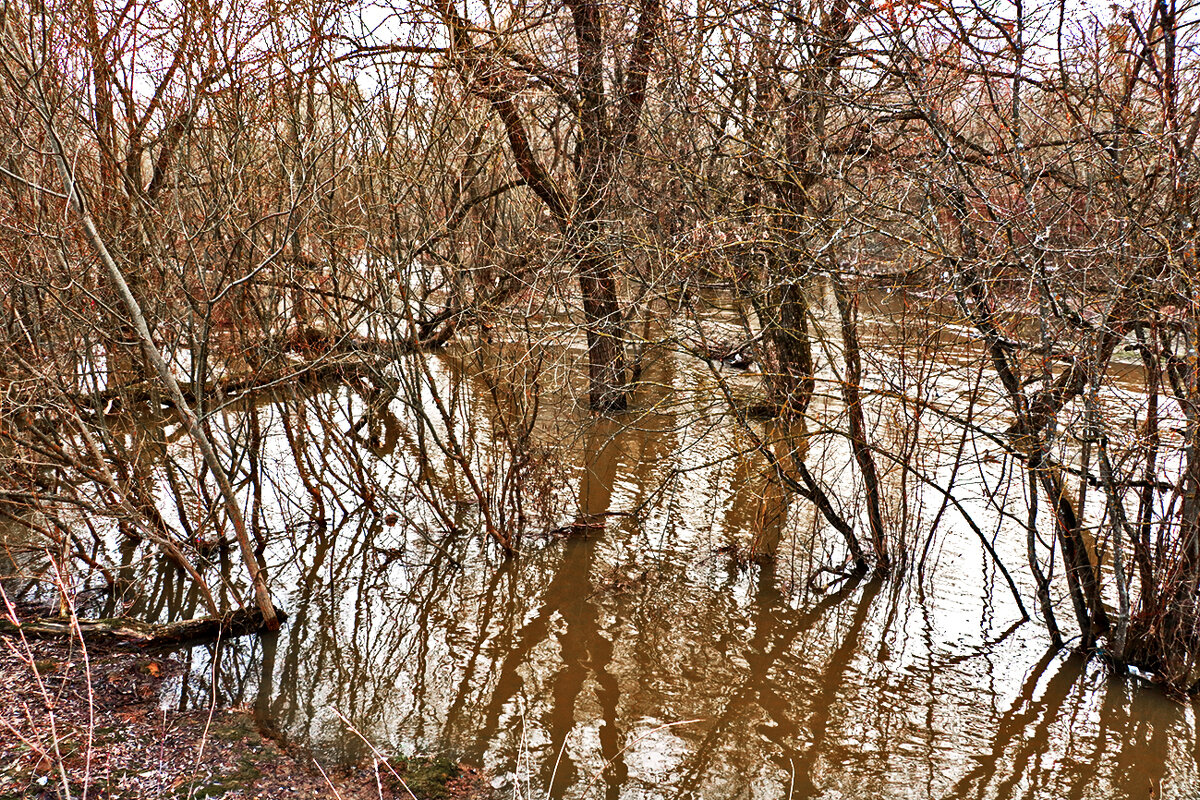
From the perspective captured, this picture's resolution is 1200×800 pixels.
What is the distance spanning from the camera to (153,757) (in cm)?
496

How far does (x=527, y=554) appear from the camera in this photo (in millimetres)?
8094

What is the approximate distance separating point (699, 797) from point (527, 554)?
11.4 feet

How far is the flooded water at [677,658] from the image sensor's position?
5.25m

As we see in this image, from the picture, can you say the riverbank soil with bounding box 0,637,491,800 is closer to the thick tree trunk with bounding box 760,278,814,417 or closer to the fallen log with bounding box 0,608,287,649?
the fallen log with bounding box 0,608,287,649

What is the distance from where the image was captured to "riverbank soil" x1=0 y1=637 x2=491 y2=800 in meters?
4.64

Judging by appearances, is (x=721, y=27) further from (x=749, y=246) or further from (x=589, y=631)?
(x=589, y=631)

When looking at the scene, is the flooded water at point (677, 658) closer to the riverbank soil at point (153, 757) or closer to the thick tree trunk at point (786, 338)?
the riverbank soil at point (153, 757)

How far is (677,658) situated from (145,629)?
3808mm

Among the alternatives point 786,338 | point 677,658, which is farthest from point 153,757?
point 786,338

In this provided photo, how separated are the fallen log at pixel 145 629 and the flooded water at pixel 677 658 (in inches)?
8.7

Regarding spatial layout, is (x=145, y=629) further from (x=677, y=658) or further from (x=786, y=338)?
(x=786, y=338)

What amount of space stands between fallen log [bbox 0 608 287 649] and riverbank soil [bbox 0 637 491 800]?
32 centimetres

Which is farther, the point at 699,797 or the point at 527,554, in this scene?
the point at 527,554

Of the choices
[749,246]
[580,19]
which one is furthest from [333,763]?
[580,19]
